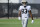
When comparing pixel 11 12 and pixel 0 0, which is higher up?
pixel 0 0

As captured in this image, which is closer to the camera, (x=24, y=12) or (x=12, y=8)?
(x=24, y=12)

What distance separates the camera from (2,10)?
2134cm

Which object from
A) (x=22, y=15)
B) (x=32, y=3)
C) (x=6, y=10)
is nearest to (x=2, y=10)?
(x=6, y=10)

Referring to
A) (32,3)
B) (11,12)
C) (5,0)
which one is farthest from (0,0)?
(32,3)

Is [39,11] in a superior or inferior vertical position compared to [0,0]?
inferior

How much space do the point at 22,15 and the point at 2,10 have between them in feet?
49.6

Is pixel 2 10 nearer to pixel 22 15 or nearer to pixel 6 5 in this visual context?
pixel 6 5

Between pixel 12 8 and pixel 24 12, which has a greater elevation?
pixel 24 12

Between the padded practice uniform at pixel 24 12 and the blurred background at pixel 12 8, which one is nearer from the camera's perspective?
the padded practice uniform at pixel 24 12

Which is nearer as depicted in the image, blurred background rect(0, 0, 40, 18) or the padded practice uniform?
the padded practice uniform

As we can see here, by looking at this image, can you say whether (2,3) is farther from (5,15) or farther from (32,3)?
(32,3)

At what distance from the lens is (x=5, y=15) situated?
21.1m

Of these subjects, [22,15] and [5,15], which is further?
[5,15]

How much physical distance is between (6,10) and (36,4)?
384 centimetres
